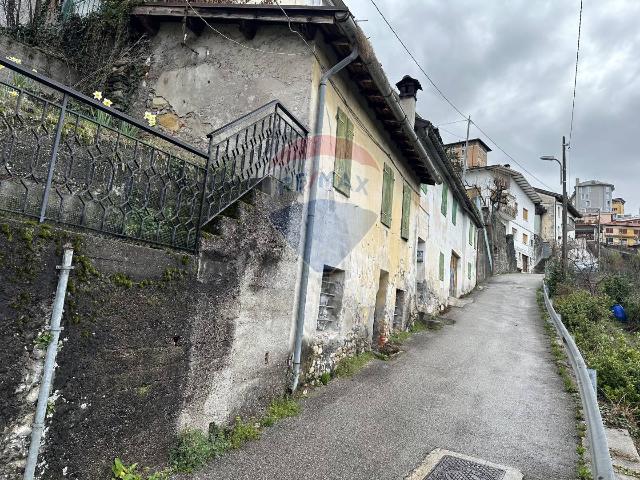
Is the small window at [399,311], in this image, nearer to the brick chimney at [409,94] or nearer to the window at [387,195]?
the window at [387,195]

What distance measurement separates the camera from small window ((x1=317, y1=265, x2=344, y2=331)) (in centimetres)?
741

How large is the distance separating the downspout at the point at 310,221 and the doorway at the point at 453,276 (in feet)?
45.6

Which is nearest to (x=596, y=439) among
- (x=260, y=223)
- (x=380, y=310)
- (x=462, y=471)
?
(x=462, y=471)

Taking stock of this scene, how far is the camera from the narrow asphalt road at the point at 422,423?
4.24 metres

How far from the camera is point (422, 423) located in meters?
5.49

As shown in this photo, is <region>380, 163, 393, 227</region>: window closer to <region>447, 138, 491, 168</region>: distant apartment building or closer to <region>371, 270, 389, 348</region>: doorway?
<region>371, 270, 389, 348</region>: doorway

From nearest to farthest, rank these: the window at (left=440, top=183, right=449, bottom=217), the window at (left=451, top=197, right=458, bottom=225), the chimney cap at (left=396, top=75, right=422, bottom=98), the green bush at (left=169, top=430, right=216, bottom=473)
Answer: the green bush at (left=169, top=430, right=216, bottom=473), the chimney cap at (left=396, top=75, right=422, bottom=98), the window at (left=440, top=183, right=449, bottom=217), the window at (left=451, top=197, right=458, bottom=225)

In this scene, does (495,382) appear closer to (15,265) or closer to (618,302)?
(15,265)

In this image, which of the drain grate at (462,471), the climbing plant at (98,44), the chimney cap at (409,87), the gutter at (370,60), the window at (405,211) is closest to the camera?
the drain grate at (462,471)

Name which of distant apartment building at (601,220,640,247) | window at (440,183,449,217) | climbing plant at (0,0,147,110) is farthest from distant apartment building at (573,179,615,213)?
climbing plant at (0,0,147,110)

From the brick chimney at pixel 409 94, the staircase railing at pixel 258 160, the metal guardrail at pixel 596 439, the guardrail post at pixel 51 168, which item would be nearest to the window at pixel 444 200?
the brick chimney at pixel 409 94

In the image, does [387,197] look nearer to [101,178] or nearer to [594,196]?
[101,178]

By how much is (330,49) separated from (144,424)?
566 centimetres

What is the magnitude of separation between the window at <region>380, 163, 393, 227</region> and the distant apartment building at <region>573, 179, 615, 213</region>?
74089 mm
